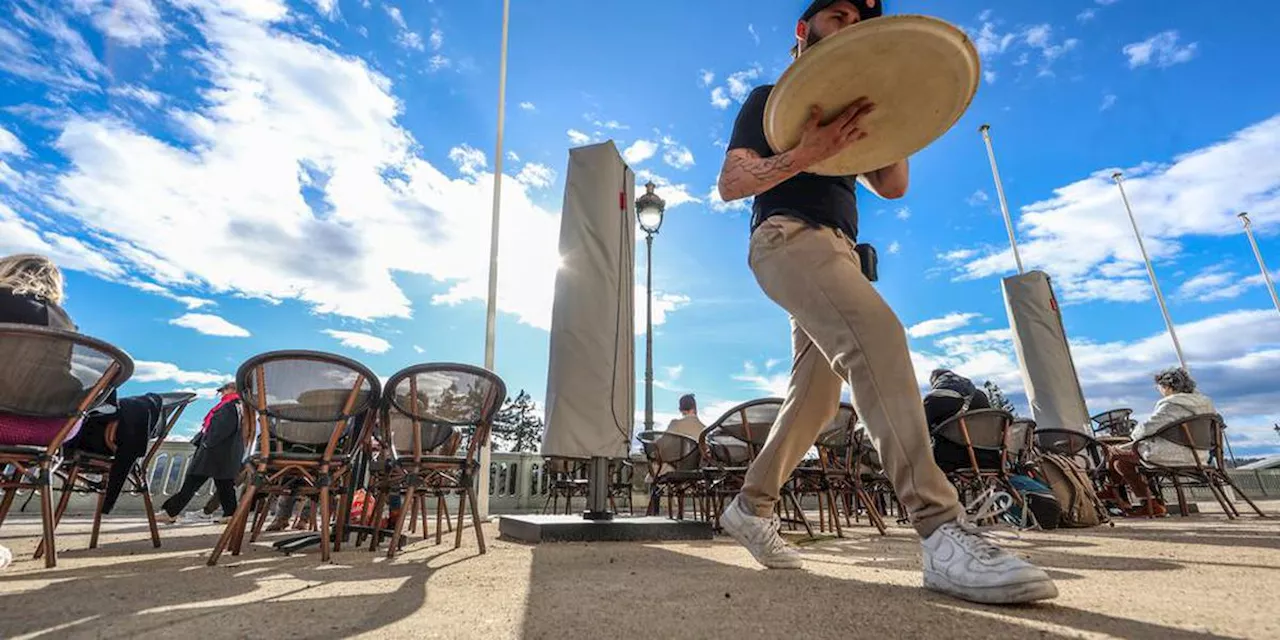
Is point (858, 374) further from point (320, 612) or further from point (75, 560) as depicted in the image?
point (75, 560)

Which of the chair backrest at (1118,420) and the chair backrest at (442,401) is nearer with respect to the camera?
the chair backrest at (442,401)

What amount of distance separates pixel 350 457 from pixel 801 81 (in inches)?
94.7

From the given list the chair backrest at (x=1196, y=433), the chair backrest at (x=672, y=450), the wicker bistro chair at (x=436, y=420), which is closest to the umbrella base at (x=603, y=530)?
the wicker bistro chair at (x=436, y=420)

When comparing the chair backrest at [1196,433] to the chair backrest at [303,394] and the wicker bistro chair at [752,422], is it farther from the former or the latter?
the chair backrest at [303,394]

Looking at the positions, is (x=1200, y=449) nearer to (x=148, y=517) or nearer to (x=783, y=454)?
(x=783, y=454)

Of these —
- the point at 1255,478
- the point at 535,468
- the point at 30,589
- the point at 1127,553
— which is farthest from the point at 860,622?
the point at 1255,478

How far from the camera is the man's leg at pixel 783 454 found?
1.82 meters

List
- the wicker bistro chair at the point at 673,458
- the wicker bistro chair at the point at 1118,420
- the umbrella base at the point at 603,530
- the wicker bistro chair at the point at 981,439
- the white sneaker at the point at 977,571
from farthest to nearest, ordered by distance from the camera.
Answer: the wicker bistro chair at the point at 1118,420
the wicker bistro chair at the point at 673,458
the wicker bistro chair at the point at 981,439
the umbrella base at the point at 603,530
the white sneaker at the point at 977,571

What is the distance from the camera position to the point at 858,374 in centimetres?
146

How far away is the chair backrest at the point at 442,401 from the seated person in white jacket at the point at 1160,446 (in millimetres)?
5599

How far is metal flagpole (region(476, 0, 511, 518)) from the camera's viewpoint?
5.55 meters

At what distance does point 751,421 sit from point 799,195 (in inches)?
87.0

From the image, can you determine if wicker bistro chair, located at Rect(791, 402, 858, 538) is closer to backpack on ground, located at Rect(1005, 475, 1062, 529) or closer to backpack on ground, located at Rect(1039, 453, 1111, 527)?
backpack on ground, located at Rect(1005, 475, 1062, 529)

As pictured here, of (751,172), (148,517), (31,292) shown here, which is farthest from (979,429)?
(31,292)
